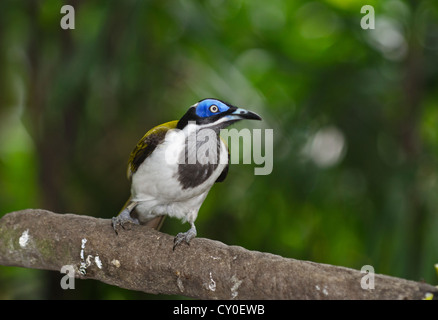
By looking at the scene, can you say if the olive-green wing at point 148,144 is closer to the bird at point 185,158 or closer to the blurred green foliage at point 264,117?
the bird at point 185,158

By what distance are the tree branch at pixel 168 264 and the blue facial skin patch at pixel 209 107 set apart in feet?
1.89

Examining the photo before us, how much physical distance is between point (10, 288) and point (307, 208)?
2634 mm

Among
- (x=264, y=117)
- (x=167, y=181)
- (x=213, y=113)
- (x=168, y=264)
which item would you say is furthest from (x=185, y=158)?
(x=264, y=117)

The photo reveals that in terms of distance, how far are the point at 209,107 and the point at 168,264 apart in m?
0.69

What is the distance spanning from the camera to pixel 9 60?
195 inches

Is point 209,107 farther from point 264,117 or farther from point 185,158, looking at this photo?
point 264,117

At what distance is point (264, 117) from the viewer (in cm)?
427

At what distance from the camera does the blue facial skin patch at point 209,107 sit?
2.31 metres

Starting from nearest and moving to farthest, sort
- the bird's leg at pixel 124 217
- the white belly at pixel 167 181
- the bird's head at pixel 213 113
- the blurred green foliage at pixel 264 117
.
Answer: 1. the bird's head at pixel 213 113
2. the white belly at pixel 167 181
3. the bird's leg at pixel 124 217
4. the blurred green foliage at pixel 264 117

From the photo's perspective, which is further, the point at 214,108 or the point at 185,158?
the point at 185,158

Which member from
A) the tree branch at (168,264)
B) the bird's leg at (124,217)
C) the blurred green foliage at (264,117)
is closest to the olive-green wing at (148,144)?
the bird's leg at (124,217)

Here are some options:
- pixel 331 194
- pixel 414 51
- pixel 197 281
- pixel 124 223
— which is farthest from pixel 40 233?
pixel 414 51

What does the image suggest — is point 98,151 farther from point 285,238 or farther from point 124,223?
point 124,223

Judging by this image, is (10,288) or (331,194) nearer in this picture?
(331,194)
